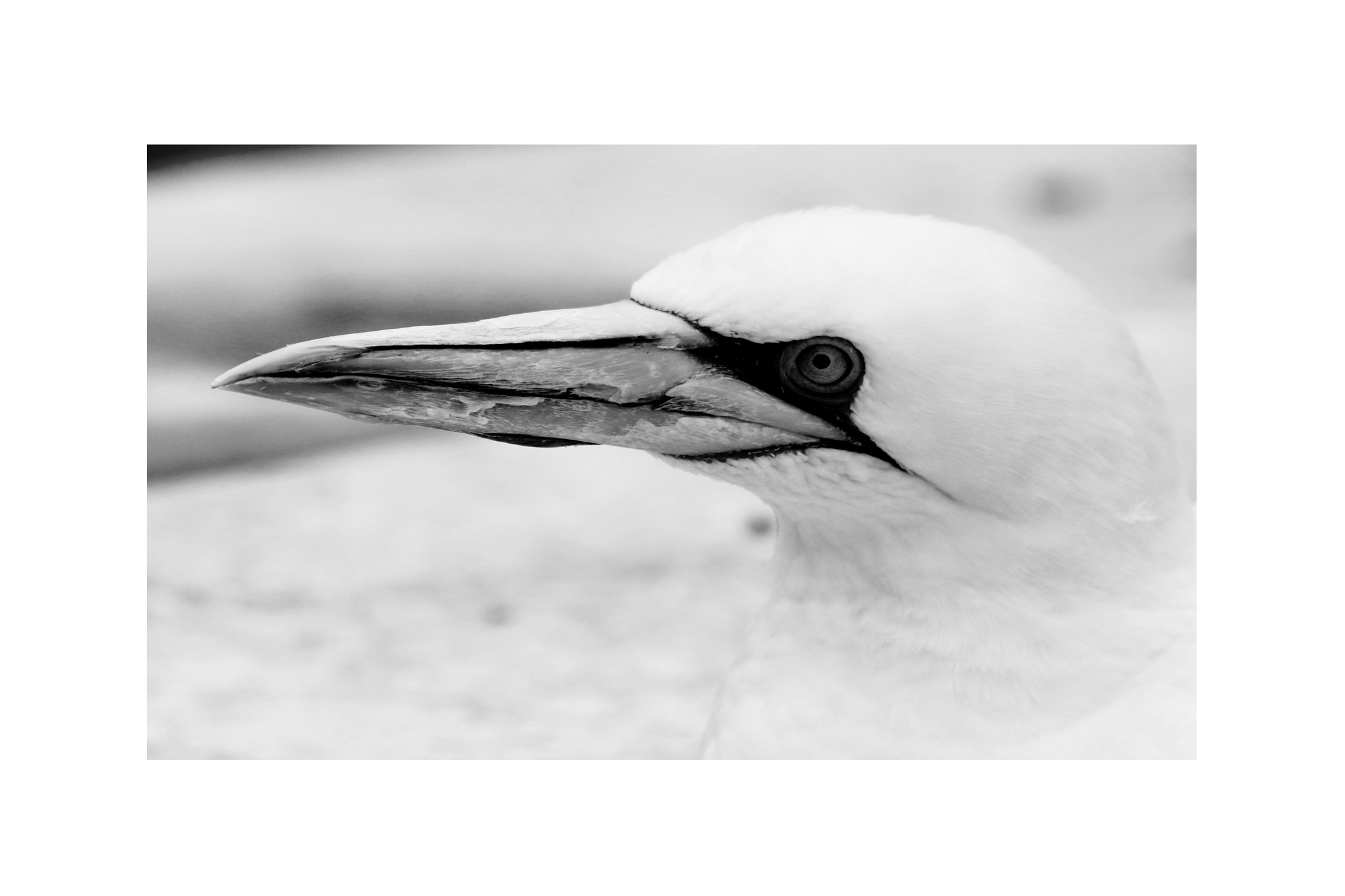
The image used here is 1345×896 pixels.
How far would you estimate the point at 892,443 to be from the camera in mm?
1916

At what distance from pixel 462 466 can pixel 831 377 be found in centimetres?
266

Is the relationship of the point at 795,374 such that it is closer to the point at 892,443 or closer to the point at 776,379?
the point at 776,379

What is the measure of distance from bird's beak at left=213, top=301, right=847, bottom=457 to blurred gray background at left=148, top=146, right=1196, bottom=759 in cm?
81


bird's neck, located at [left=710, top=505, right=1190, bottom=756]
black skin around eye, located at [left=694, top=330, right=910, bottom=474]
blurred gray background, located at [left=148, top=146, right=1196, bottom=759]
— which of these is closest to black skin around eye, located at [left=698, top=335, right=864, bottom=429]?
black skin around eye, located at [left=694, top=330, right=910, bottom=474]

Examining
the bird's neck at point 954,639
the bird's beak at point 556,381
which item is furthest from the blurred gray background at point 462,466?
the bird's beak at point 556,381

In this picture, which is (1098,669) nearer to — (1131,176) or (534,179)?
(1131,176)

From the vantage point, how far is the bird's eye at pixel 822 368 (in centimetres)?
189

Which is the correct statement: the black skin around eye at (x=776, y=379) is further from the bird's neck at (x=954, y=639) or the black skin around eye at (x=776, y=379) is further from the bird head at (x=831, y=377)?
the bird's neck at (x=954, y=639)

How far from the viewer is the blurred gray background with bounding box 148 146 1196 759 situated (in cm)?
296

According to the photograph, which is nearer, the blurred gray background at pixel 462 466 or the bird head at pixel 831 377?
the bird head at pixel 831 377

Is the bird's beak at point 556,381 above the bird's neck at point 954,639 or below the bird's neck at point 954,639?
above
